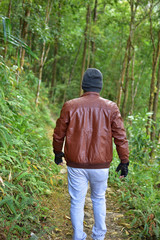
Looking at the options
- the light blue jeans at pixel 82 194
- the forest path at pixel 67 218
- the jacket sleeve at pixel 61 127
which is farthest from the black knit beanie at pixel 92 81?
the forest path at pixel 67 218

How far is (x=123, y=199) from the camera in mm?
4367

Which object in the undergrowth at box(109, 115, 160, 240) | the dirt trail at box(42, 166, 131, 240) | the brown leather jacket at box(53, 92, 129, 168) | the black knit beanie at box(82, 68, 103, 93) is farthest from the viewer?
the undergrowth at box(109, 115, 160, 240)

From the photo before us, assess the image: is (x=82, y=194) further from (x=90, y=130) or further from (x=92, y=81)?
(x=92, y=81)

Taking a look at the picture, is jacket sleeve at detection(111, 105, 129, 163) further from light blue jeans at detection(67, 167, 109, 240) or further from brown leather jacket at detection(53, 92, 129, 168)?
light blue jeans at detection(67, 167, 109, 240)

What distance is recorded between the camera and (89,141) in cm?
275

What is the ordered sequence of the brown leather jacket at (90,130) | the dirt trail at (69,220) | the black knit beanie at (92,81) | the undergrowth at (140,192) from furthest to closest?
the undergrowth at (140,192), the dirt trail at (69,220), the black knit beanie at (92,81), the brown leather jacket at (90,130)

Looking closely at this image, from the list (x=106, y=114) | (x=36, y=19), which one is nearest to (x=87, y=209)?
(x=106, y=114)

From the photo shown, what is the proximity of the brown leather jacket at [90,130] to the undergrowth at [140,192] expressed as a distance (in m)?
1.35

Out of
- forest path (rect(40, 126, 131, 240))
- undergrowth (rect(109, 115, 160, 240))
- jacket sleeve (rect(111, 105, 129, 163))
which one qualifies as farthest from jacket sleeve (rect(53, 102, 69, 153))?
undergrowth (rect(109, 115, 160, 240))

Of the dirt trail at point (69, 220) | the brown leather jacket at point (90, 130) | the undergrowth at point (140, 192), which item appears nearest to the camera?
the brown leather jacket at point (90, 130)

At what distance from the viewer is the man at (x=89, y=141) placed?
2739mm

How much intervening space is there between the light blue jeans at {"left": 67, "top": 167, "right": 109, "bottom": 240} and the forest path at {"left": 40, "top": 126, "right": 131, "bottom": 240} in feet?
1.39

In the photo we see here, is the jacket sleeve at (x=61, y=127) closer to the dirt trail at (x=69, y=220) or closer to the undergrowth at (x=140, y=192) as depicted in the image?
the dirt trail at (x=69, y=220)

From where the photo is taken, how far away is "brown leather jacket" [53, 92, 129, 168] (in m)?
2.73
